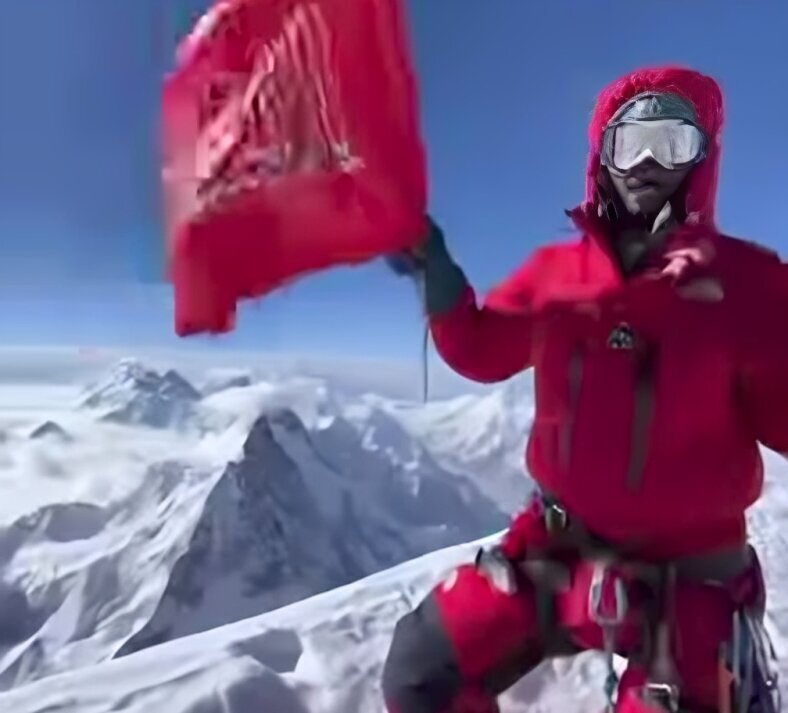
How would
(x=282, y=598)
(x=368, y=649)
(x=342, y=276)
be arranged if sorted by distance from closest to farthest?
(x=342, y=276) < (x=368, y=649) < (x=282, y=598)

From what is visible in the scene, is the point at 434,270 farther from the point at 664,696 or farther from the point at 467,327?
the point at 664,696

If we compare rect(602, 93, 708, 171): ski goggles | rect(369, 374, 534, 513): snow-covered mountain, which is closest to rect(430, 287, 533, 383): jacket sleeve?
rect(602, 93, 708, 171): ski goggles

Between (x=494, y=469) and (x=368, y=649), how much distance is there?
0.78 feet

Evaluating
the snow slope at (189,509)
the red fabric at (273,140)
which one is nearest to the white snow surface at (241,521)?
the snow slope at (189,509)

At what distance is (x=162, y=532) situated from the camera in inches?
35.6

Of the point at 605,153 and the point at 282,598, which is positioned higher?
the point at 605,153

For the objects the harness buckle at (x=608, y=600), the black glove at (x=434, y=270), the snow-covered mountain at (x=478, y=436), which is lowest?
the snow-covered mountain at (x=478, y=436)

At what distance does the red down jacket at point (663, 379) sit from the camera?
0.50 meters

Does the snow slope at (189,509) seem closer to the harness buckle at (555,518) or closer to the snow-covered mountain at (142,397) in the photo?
the snow-covered mountain at (142,397)

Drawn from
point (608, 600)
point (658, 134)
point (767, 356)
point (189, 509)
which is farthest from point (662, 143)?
point (189, 509)

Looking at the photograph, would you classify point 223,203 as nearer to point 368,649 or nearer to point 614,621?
point 614,621

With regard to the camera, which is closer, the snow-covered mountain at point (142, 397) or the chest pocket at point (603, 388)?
the chest pocket at point (603, 388)

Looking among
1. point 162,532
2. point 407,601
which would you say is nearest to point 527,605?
point 407,601

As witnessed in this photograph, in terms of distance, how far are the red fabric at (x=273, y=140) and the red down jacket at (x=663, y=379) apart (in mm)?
94
